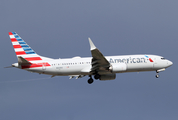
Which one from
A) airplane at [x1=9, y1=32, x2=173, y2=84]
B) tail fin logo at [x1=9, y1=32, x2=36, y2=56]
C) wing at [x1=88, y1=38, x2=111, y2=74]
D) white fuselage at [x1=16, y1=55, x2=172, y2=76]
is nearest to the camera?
wing at [x1=88, y1=38, x2=111, y2=74]

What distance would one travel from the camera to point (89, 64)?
4706cm

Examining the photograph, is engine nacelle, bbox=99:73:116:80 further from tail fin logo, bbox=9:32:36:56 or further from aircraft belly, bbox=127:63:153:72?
tail fin logo, bbox=9:32:36:56

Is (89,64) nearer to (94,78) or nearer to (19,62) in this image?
(94,78)

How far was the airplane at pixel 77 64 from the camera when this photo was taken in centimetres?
4488

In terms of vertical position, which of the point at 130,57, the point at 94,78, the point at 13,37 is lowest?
the point at 94,78

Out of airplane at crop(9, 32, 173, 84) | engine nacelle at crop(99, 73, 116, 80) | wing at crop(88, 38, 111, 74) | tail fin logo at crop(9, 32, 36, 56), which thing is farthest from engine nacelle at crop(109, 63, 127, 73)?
tail fin logo at crop(9, 32, 36, 56)

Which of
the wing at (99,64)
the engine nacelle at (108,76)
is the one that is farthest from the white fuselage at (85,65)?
the engine nacelle at (108,76)

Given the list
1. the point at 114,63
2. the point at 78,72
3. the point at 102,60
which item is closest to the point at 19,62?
the point at 78,72

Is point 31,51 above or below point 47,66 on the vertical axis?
above

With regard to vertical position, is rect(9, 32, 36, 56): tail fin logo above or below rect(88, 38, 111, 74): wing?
above

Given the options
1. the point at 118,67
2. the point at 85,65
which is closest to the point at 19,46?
the point at 85,65

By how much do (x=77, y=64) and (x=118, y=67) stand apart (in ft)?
24.6

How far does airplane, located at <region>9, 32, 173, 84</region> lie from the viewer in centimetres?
4488

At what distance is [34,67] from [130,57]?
18089mm
